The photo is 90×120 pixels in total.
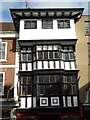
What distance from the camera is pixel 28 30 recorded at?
20.5 metres

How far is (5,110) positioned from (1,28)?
7155 millimetres

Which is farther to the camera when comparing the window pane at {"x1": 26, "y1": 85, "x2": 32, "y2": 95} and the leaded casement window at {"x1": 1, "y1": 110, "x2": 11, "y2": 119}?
the window pane at {"x1": 26, "y1": 85, "x2": 32, "y2": 95}

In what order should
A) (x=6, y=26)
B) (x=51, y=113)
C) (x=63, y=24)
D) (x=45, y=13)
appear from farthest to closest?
1. (x=6, y=26)
2. (x=63, y=24)
3. (x=45, y=13)
4. (x=51, y=113)

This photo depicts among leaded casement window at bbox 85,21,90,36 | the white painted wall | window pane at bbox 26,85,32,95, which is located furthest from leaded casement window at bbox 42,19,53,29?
window pane at bbox 26,85,32,95

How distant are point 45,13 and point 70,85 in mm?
6216

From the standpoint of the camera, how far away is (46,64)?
1927 cm

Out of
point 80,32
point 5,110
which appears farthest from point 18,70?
point 80,32

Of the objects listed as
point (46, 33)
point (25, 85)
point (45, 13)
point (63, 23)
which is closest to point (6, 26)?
point (45, 13)

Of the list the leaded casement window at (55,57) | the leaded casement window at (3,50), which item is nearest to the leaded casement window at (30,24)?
the leaded casement window at (55,57)

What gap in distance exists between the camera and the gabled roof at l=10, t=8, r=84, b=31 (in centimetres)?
2050

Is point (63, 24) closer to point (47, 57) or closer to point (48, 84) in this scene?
point (47, 57)

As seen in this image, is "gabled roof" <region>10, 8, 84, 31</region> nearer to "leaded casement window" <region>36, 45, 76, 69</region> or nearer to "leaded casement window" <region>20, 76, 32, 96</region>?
"leaded casement window" <region>36, 45, 76, 69</region>

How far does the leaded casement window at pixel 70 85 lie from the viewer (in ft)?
61.2

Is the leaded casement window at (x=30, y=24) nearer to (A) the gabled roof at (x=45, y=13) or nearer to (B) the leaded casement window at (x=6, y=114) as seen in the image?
(A) the gabled roof at (x=45, y=13)
